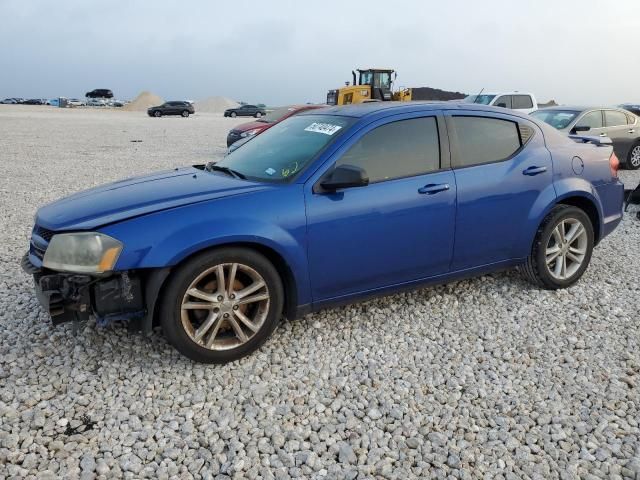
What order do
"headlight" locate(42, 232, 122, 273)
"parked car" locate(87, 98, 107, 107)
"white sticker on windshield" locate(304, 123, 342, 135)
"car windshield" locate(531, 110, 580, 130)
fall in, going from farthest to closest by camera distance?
"parked car" locate(87, 98, 107, 107)
"car windshield" locate(531, 110, 580, 130)
"white sticker on windshield" locate(304, 123, 342, 135)
"headlight" locate(42, 232, 122, 273)

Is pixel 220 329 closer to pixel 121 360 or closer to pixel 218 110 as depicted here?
pixel 121 360

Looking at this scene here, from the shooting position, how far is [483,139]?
14.3 ft

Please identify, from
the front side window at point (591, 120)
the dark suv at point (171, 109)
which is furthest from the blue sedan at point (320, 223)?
the dark suv at point (171, 109)

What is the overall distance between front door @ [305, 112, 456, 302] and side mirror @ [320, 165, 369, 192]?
65mm

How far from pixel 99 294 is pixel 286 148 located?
1713 millimetres

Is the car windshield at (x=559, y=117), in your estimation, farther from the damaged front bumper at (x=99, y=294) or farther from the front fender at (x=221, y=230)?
the damaged front bumper at (x=99, y=294)

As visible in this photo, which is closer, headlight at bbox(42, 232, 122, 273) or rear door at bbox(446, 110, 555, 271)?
headlight at bbox(42, 232, 122, 273)

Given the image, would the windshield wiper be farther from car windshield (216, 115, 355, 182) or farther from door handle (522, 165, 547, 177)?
door handle (522, 165, 547, 177)

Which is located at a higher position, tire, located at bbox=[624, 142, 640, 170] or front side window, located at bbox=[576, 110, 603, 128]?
front side window, located at bbox=[576, 110, 603, 128]

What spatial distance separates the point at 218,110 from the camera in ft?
249

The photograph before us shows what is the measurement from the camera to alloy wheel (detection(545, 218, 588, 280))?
4.68m

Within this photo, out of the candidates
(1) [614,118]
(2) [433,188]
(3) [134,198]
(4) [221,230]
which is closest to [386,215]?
(2) [433,188]

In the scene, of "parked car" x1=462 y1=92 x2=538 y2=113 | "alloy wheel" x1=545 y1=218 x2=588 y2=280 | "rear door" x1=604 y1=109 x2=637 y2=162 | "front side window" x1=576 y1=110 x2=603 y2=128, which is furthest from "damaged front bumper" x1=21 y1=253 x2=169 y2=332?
"parked car" x1=462 y1=92 x2=538 y2=113

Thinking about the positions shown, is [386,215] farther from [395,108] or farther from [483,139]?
[483,139]
